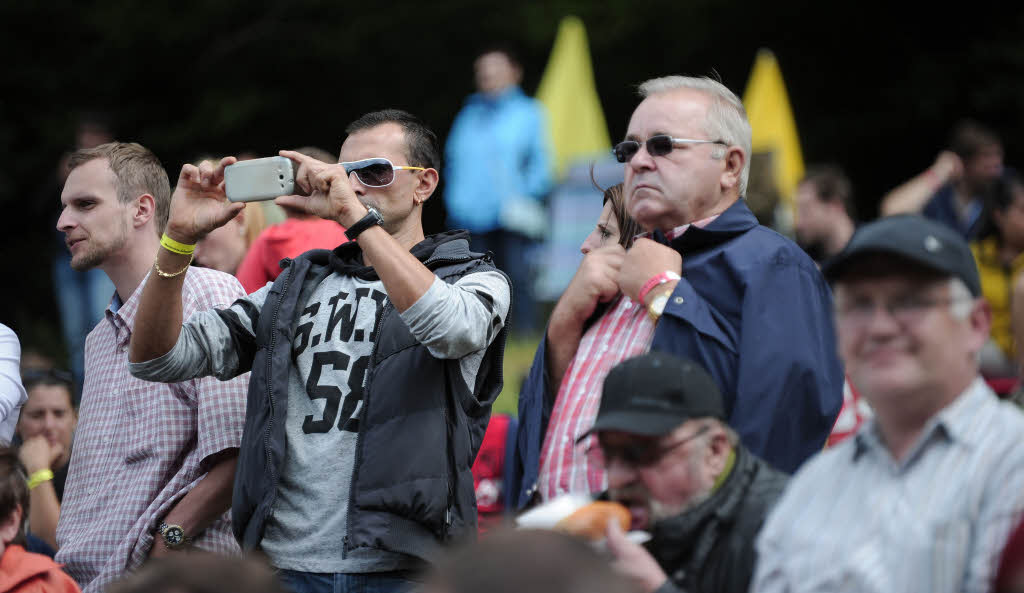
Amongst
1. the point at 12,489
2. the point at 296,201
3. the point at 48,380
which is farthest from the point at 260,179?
the point at 48,380

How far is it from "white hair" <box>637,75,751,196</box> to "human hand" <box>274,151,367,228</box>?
916mm

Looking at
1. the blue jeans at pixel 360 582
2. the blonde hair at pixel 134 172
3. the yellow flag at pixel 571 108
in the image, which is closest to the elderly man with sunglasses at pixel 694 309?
the blue jeans at pixel 360 582

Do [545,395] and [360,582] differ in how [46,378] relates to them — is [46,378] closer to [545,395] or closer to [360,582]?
[360,582]

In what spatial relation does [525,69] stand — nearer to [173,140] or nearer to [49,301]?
[173,140]

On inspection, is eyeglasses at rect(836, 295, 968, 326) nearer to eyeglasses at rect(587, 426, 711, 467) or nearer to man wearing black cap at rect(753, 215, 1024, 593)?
man wearing black cap at rect(753, 215, 1024, 593)

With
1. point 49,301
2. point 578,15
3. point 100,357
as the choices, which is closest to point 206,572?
point 100,357

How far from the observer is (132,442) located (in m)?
4.03

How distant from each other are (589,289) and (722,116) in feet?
2.01

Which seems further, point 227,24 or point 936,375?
point 227,24

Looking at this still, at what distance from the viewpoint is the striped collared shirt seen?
223 cm

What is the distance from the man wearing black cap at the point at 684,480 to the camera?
8.85 feet

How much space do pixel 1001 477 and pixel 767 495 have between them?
1.96 ft

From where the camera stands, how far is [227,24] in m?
15.8

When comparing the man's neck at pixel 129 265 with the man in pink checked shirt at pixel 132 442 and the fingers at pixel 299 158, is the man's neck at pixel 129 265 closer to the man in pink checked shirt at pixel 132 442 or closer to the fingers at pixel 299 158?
the man in pink checked shirt at pixel 132 442
